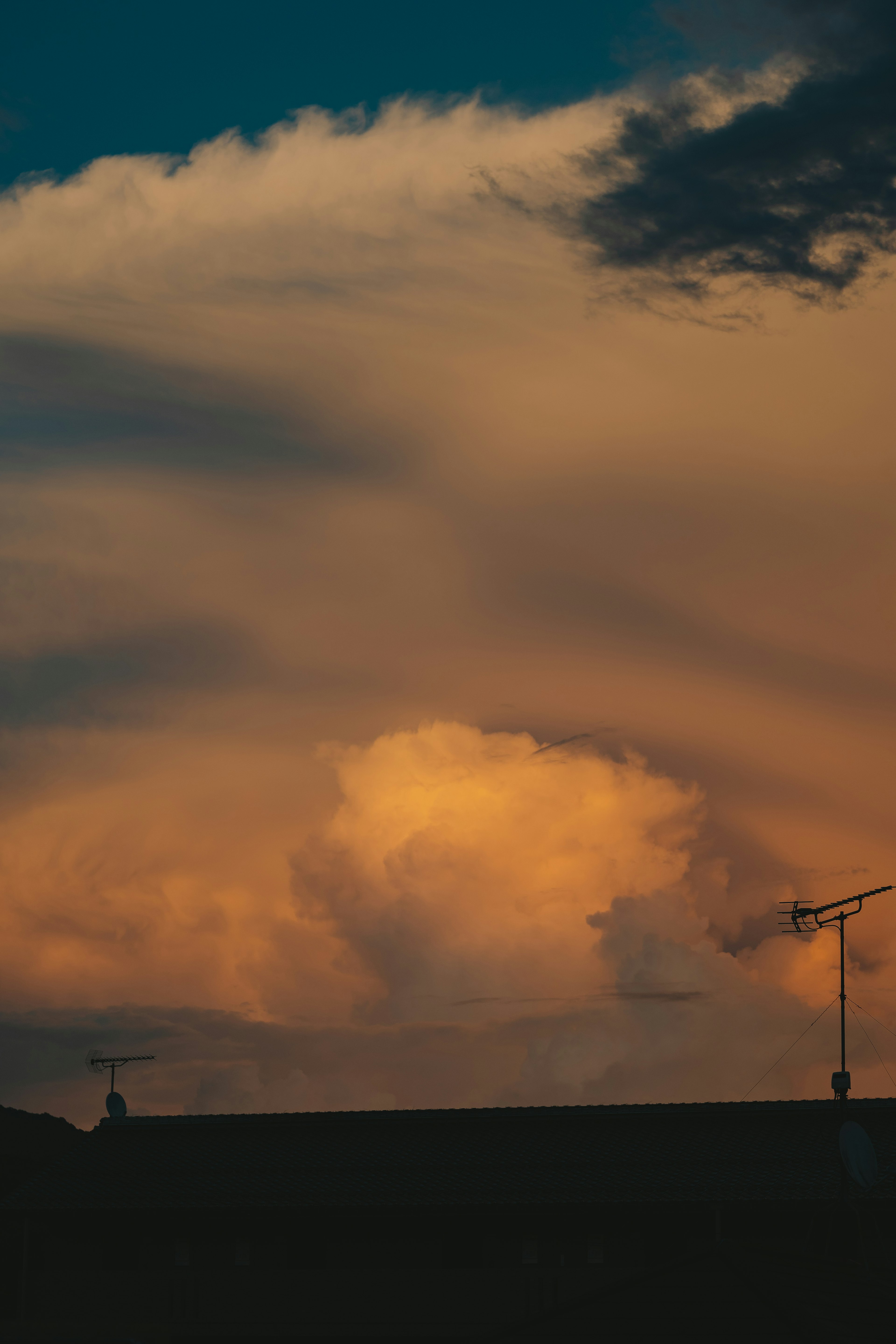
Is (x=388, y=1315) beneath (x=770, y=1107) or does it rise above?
beneath

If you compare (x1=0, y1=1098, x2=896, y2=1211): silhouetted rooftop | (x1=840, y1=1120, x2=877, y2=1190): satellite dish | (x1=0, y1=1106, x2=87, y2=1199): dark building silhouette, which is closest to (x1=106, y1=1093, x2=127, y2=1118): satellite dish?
(x1=0, y1=1098, x2=896, y2=1211): silhouetted rooftop

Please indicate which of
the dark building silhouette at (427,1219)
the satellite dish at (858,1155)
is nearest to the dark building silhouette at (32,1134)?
the dark building silhouette at (427,1219)

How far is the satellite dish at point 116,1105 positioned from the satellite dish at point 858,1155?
31139 millimetres

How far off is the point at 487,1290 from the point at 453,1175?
3870 mm

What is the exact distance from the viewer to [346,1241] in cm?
4075

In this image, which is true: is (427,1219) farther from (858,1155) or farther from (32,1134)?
(32,1134)

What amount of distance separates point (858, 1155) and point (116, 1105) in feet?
107

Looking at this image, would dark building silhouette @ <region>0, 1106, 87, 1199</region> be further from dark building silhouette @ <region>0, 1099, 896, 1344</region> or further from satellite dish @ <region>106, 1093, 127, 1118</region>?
dark building silhouette @ <region>0, 1099, 896, 1344</region>

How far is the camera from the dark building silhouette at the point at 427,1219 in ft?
127

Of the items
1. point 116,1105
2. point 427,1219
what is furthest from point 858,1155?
point 116,1105

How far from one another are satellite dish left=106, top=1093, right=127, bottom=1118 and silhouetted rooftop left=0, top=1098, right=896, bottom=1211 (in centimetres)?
356

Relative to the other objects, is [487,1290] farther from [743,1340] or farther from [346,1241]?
[743,1340]

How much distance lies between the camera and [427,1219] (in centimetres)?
4028

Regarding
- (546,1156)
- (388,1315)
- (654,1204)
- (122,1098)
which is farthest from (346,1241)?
(122,1098)
